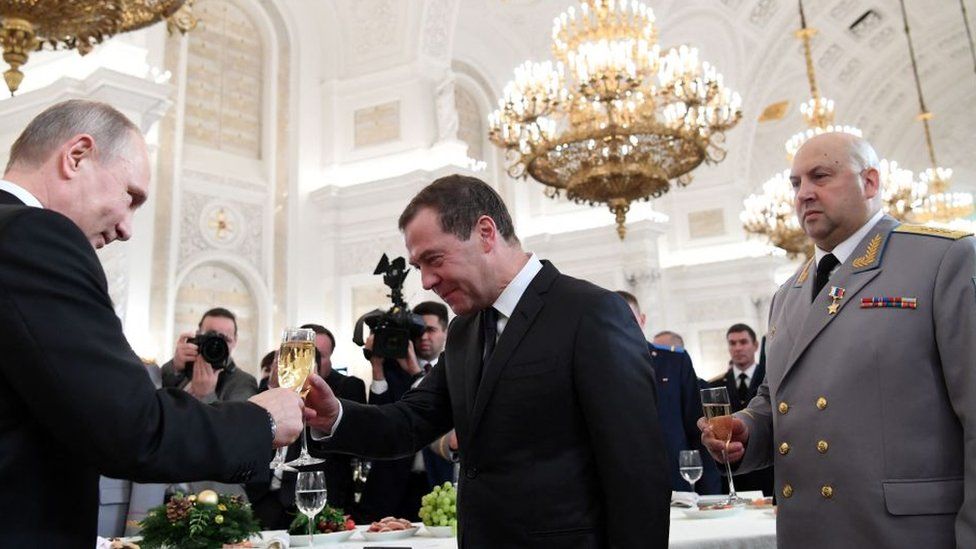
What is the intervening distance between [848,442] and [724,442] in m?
0.37

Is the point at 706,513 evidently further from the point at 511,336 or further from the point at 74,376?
the point at 74,376

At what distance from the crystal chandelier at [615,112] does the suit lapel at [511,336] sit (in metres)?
5.03

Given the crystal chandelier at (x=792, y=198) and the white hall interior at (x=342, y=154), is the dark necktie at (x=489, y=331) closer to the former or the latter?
the white hall interior at (x=342, y=154)

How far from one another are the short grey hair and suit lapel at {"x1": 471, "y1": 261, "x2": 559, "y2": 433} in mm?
977

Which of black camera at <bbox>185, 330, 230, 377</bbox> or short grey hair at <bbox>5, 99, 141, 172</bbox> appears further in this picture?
black camera at <bbox>185, 330, 230, 377</bbox>

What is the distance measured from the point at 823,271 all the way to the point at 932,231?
30 cm

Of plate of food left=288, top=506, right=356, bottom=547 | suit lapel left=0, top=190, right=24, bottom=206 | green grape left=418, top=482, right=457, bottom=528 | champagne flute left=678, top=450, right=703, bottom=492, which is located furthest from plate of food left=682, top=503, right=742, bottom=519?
suit lapel left=0, top=190, right=24, bottom=206

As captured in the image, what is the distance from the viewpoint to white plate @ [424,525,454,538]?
3053 mm

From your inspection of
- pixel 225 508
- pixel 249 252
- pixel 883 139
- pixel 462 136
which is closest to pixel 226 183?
pixel 249 252

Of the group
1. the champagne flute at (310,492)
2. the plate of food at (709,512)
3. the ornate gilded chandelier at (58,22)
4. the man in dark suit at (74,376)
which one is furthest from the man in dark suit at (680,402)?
the man in dark suit at (74,376)

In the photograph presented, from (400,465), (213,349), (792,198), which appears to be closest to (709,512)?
(400,465)

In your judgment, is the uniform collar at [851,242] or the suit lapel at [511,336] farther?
the uniform collar at [851,242]

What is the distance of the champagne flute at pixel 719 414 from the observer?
2.23 metres

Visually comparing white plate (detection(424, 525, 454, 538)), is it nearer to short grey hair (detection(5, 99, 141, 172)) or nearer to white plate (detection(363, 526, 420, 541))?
white plate (detection(363, 526, 420, 541))
